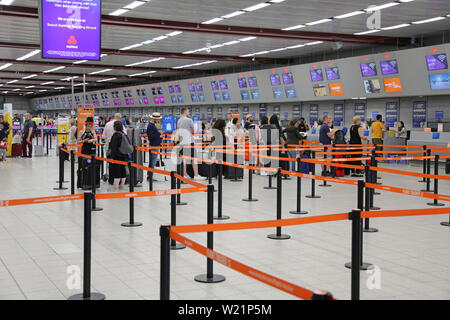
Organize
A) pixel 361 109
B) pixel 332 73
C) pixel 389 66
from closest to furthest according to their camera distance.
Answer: pixel 389 66
pixel 332 73
pixel 361 109

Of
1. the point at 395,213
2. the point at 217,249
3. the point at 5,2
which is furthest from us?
the point at 5,2

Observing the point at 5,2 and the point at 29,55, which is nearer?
the point at 5,2

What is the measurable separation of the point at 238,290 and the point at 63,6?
7393 millimetres

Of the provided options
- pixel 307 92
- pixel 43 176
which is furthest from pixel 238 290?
pixel 307 92

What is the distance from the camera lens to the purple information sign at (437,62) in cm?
1789

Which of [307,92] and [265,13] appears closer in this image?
[265,13]

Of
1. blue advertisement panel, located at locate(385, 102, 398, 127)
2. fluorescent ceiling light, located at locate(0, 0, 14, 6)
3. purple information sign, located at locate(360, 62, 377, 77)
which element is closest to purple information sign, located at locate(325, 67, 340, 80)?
purple information sign, located at locate(360, 62, 377, 77)

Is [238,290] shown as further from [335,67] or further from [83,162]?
[335,67]

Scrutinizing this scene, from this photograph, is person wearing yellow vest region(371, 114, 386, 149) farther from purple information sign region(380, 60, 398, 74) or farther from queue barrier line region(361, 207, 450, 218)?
queue barrier line region(361, 207, 450, 218)

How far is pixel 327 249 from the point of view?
6.55m

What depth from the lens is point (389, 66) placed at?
20.1m

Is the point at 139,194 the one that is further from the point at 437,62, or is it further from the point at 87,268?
the point at 437,62

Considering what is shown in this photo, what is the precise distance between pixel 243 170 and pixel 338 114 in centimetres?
1176

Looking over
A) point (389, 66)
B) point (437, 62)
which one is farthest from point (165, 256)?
point (389, 66)
